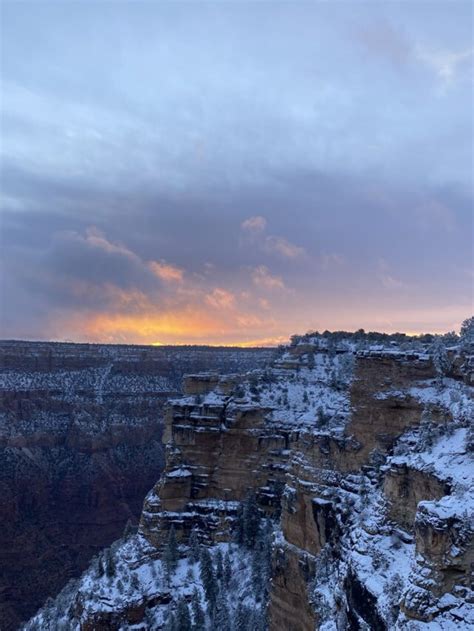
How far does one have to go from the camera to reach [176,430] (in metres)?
42.1

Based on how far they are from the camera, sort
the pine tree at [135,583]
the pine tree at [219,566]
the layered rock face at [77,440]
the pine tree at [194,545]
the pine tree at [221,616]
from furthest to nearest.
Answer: the layered rock face at [77,440] < the pine tree at [194,545] < the pine tree at [219,566] < the pine tree at [135,583] < the pine tree at [221,616]

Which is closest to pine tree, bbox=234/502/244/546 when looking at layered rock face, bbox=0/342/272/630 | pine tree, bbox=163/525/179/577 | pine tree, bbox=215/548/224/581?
pine tree, bbox=215/548/224/581

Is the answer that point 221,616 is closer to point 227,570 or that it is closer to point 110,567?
point 227,570

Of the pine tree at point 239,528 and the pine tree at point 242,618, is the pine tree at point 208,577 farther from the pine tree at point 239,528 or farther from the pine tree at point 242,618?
the pine tree at point 239,528

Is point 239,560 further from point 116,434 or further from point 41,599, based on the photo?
point 116,434

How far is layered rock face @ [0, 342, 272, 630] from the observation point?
74.4 meters

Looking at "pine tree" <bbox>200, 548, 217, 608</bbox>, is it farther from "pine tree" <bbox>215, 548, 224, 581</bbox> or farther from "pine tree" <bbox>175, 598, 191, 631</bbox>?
"pine tree" <bbox>175, 598, 191, 631</bbox>

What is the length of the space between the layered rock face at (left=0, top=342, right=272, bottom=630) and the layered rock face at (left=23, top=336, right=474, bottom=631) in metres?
31.5

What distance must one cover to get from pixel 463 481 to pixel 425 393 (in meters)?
8.33

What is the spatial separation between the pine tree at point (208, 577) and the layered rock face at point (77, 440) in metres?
34.3

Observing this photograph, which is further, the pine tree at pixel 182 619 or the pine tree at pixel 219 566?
the pine tree at pixel 219 566

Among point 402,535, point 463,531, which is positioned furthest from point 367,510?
point 463,531

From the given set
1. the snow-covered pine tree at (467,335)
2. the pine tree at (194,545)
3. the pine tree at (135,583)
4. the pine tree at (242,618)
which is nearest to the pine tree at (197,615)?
the pine tree at (242,618)

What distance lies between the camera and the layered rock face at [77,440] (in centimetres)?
7441
